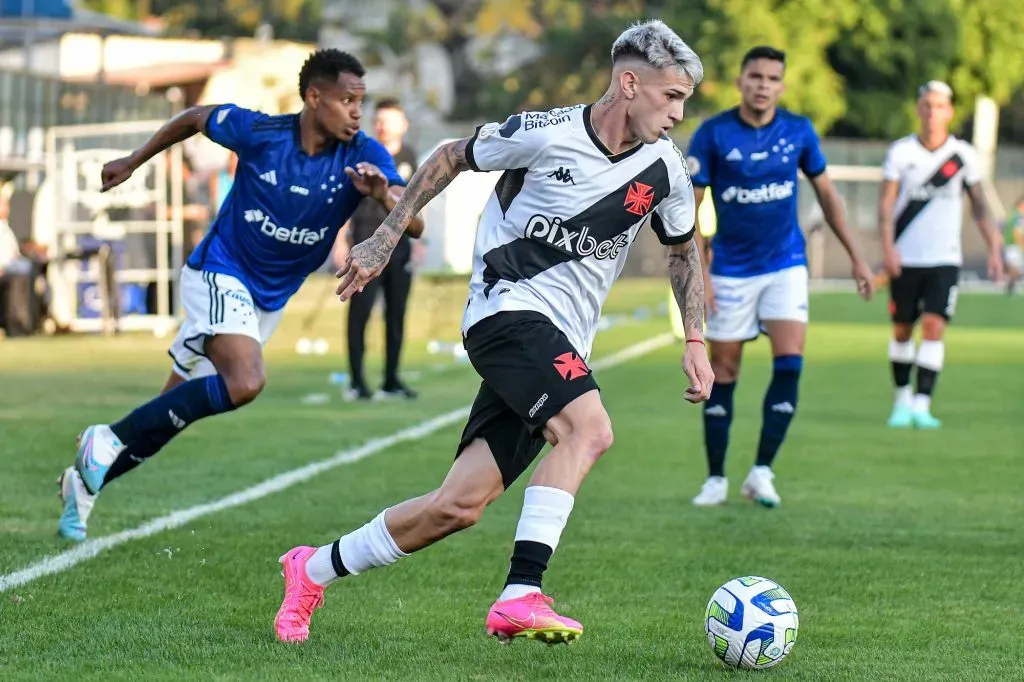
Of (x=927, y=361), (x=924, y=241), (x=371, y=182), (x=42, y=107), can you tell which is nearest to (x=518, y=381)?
(x=371, y=182)

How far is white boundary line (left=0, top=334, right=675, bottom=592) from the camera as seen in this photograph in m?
7.04

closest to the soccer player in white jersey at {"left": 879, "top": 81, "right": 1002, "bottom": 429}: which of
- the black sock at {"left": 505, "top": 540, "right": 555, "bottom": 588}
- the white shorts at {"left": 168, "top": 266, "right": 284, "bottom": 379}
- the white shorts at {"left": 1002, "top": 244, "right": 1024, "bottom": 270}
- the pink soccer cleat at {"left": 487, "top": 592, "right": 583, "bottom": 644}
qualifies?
the white shorts at {"left": 168, "top": 266, "right": 284, "bottom": 379}

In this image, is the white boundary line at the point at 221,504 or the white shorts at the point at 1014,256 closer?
the white boundary line at the point at 221,504

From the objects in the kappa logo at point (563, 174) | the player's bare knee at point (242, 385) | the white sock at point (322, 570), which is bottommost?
the white sock at point (322, 570)

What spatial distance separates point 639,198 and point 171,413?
2723 mm

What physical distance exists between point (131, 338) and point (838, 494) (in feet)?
43.4

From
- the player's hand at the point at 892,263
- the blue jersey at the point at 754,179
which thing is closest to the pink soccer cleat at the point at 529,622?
the blue jersey at the point at 754,179

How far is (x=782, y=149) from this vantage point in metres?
9.41

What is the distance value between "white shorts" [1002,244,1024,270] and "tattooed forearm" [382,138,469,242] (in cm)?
3540

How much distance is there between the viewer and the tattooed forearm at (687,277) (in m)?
6.13

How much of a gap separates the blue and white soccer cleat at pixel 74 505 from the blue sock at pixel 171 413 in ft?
0.65

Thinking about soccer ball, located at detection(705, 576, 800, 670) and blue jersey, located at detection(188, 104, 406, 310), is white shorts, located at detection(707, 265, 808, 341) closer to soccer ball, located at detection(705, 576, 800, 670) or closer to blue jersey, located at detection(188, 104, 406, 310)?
blue jersey, located at detection(188, 104, 406, 310)

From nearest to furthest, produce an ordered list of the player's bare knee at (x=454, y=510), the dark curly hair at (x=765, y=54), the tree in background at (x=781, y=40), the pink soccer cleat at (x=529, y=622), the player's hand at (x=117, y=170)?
1. the pink soccer cleat at (x=529, y=622)
2. the player's bare knee at (x=454, y=510)
3. the player's hand at (x=117, y=170)
4. the dark curly hair at (x=765, y=54)
5. the tree in background at (x=781, y=40)

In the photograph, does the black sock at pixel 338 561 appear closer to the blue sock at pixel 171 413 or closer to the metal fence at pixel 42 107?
the blue sock at pixel 171 413
